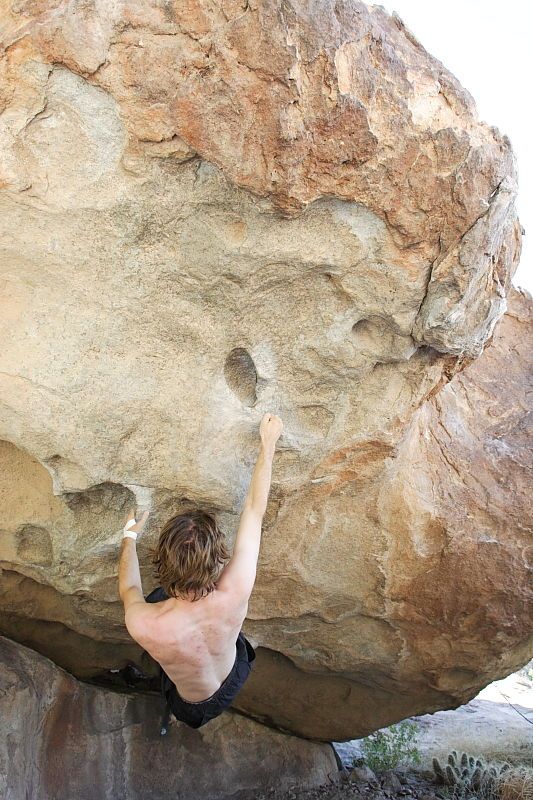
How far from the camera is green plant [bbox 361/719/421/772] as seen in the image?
4.42 m

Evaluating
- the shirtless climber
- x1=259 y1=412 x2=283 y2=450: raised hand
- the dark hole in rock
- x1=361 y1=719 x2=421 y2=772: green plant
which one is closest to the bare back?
the shirtless climber

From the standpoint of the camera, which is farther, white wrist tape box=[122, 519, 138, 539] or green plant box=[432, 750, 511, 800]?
green plant box=[432, 750, 511, 800]

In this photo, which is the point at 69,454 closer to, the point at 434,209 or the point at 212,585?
the point at 212,585

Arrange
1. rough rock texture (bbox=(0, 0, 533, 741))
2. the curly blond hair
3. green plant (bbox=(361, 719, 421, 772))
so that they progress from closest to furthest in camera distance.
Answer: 1. rough rock texture (bbox=(0, 0, 533, 741))
2. the curly blond hair
3. green plant (bbox=(361, 719, 421, 772))

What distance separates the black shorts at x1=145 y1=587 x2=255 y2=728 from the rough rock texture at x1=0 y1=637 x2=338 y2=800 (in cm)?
54

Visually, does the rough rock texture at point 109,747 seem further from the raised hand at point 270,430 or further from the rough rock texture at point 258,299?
the raised hand at point 270,430

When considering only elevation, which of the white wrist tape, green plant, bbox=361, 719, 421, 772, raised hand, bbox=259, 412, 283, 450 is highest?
raised hand, bbox=259, 412, 283, 450

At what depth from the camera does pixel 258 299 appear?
2344mm

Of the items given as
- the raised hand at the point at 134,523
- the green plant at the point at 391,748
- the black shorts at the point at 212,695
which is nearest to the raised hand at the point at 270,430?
the raised hand at the point at 134,523

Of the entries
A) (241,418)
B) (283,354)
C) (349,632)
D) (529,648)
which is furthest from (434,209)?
(529,648)

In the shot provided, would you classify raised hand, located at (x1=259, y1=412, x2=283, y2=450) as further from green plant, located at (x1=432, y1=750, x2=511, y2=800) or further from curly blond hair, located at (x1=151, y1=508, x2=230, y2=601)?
green plant, located at (x1=432, y1=750, x2=511, y2=800)

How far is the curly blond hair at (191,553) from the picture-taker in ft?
7.70

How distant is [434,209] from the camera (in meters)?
2.22

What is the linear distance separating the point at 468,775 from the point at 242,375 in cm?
301
